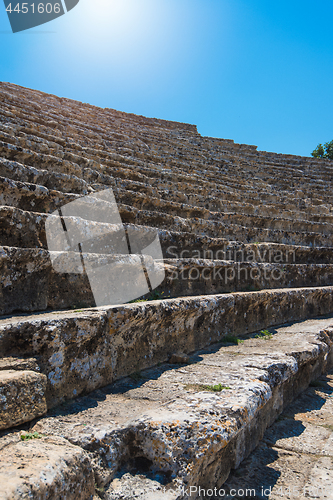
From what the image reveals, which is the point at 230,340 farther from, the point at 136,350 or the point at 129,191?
the point at 129,191

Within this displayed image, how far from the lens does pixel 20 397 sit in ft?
4.00

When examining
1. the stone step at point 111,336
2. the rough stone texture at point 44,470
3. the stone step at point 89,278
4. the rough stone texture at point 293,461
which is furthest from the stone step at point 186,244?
the rough stone texture at point 293,461

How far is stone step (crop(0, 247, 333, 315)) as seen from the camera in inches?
68.6

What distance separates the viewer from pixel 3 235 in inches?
76.6

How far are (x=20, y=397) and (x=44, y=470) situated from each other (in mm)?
324

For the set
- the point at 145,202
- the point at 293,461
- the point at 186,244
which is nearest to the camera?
the point at 293,461

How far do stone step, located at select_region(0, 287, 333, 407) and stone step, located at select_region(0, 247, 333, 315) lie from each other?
222mm

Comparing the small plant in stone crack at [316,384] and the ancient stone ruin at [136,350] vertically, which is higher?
the ancient stone ruin at [136,350]

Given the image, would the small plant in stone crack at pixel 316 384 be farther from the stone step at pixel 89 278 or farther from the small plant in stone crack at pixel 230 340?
the stone step at pixel 89 278

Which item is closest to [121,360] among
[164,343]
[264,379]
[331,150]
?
[164,343]

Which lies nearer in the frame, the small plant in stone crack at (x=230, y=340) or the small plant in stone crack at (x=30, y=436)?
the small plant in stone crack at (x=30, y=436)

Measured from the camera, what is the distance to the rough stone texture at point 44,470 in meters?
0.90

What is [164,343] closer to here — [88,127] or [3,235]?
[3,235]

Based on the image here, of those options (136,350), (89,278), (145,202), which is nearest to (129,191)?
(145,202)
